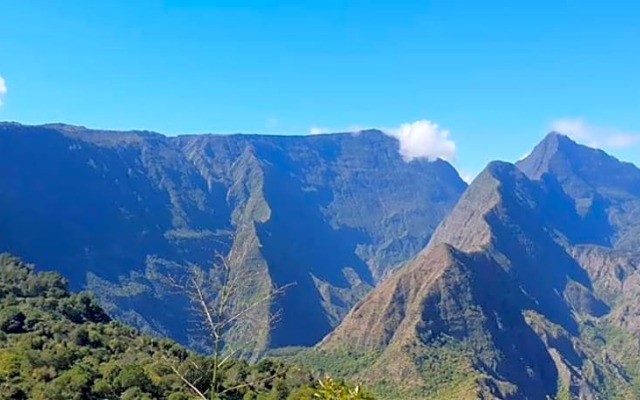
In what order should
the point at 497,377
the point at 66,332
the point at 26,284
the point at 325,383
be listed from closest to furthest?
the point at 325,383 → the point at 66,332 → the point at 26,284 → the point at 497,377

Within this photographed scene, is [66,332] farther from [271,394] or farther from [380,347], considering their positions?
[380,347]

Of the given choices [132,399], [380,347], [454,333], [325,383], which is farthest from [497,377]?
[325,383]

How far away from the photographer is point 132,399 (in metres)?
63.9

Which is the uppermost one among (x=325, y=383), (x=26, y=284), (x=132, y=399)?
(x=26, y=284)

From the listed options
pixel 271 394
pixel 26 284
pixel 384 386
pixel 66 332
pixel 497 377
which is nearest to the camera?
pixel 271 394

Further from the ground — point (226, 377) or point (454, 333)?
point (454, 333)

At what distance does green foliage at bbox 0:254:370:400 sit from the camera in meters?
62.5

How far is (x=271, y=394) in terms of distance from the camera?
74.7 meters

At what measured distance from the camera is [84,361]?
2830 inches

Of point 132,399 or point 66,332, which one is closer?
point 132,399

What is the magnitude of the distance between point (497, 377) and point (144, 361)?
127 meters

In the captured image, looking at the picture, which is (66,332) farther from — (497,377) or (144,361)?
(497,377)

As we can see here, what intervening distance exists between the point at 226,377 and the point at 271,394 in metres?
6.04

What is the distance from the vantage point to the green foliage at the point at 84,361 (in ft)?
205
